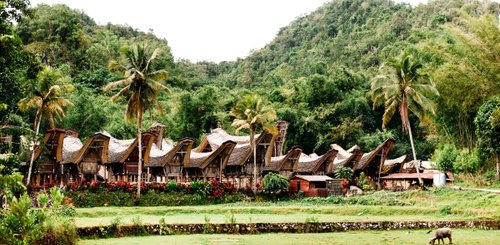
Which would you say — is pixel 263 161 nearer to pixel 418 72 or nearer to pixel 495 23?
pixel 418 72

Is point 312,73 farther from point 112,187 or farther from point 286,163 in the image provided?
point 112,187

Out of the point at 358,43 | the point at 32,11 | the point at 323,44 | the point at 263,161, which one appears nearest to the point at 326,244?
the point at 32,11

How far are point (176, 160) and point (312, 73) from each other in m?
37.9

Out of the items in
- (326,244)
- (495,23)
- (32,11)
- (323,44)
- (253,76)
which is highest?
(323,44)

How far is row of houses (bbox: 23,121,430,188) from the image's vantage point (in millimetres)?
32594

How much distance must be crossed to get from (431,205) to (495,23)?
474 inches

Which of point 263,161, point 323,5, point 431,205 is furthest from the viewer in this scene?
point 323,5

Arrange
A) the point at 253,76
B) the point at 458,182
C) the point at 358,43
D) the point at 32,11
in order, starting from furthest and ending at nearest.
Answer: the point at 253,76, the point at 358,43, the point at 458,182, the point at 32,11

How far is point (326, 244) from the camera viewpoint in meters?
16.7

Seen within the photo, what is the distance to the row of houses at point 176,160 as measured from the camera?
3259cm

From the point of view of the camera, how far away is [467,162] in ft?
111

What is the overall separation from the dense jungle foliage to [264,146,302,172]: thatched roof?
8829mm

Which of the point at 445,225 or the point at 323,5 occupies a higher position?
the point at 323,5

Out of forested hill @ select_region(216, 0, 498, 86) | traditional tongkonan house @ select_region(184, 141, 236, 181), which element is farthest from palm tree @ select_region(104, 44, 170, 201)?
forested hill @ select_region(216, 0, 498, 86)
